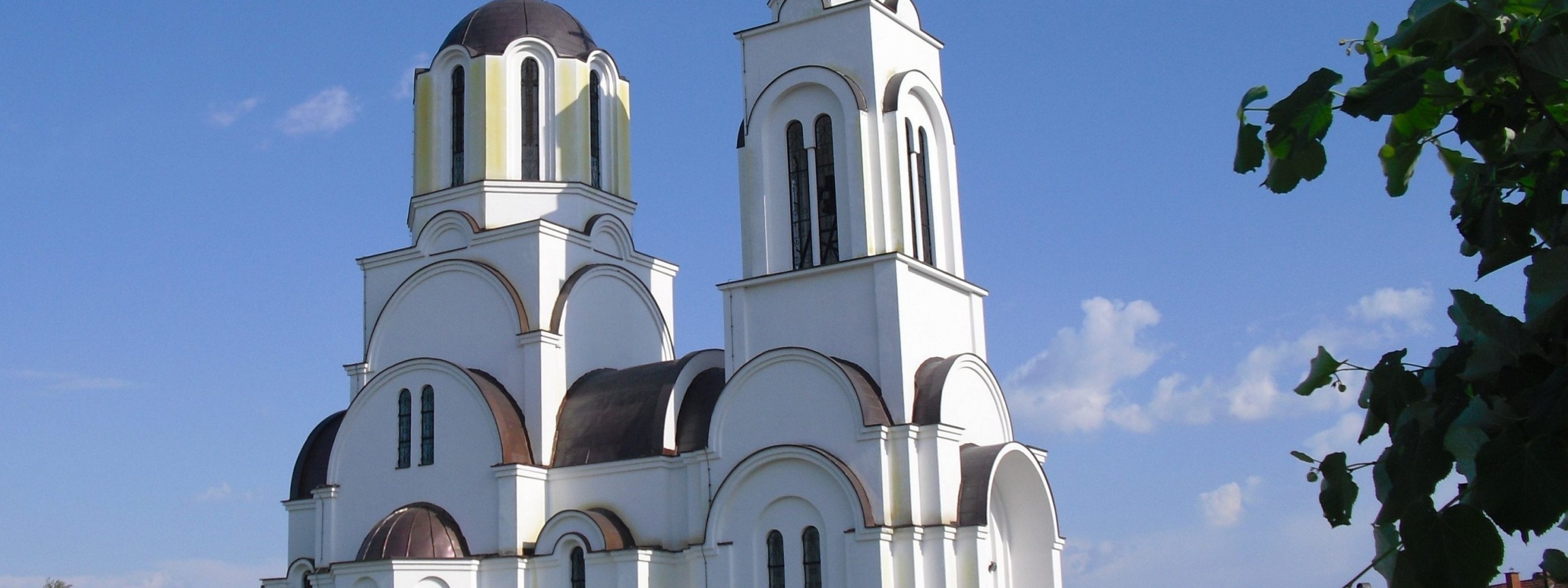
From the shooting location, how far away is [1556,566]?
318 centimetres

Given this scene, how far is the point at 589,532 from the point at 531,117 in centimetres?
650

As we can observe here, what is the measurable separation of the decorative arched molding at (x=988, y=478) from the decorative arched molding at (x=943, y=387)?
0.49 m

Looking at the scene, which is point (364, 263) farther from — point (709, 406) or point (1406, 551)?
point (1406, 551)

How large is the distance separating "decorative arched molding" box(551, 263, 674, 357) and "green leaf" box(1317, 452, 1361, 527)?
56.5ft

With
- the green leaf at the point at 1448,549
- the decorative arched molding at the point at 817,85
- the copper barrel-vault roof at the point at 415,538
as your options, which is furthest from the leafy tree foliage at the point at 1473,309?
the copper barrel-vault roof at the point at 415,538

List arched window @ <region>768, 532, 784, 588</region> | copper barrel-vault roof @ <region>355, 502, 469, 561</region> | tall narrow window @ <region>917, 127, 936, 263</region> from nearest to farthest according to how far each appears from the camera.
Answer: arched window @ <region>768, 532, 784, 588</region> < copper barrel-vault roof @ <region>355, 502, 469, 561</region> < tall narrow window @ <region>917, 127, 936, 263</region>

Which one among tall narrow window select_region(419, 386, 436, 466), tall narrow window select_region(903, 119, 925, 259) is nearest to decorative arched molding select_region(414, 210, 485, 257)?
tall narrow window select_region(419, 386, 436, 466)

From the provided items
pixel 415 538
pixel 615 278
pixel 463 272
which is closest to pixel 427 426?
pixel 415 538

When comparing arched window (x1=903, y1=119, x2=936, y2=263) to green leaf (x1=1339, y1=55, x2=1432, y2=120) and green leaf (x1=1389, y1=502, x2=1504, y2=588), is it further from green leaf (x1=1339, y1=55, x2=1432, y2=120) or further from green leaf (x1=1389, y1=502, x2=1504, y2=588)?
green leaf (x1=1389, y1=502, x2=1504, y2=588)

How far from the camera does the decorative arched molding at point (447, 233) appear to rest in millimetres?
21172

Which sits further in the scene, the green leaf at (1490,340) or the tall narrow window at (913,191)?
the tall narrow window at (913,191)

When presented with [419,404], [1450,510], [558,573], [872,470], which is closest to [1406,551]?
[1450,510]

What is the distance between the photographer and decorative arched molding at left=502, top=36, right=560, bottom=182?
21.6m

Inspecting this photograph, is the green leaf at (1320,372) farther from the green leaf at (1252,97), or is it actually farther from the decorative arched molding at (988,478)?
the decorative arched molding at (988,478)
